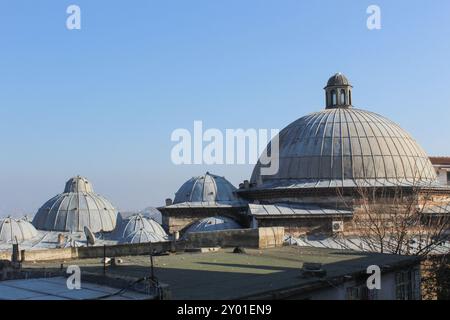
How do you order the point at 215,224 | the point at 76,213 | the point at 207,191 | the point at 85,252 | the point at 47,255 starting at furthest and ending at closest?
the point at 76,213 → the point at 207,191 → the point at 215,224 → the point at 85,252 → the point at 47,255

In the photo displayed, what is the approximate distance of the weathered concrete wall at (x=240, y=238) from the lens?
1605 centimetres

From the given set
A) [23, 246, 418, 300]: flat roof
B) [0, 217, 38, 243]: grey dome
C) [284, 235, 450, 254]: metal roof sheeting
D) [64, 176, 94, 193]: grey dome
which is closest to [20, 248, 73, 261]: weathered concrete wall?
[23, 246, 418, 300]: flat roof

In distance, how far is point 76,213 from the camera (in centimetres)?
4106

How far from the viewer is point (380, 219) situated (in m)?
24.4

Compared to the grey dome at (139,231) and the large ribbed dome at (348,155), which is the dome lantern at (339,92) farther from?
the grey dome at (139,231)

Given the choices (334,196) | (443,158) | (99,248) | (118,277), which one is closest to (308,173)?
(334,196)

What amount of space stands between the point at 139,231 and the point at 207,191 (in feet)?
15.0

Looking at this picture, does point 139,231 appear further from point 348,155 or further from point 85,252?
point 85,252

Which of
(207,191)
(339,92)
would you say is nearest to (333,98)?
(339,92)

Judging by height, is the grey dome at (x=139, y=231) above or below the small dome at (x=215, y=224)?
below

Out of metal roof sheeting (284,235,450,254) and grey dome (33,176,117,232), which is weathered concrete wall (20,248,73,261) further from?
grey dome (33,176,117,232)

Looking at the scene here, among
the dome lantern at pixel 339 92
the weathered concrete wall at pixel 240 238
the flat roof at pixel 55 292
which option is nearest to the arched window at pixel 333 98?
the dome lantern at pixel 339 92

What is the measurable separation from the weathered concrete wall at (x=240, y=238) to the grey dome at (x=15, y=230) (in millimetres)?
21821
